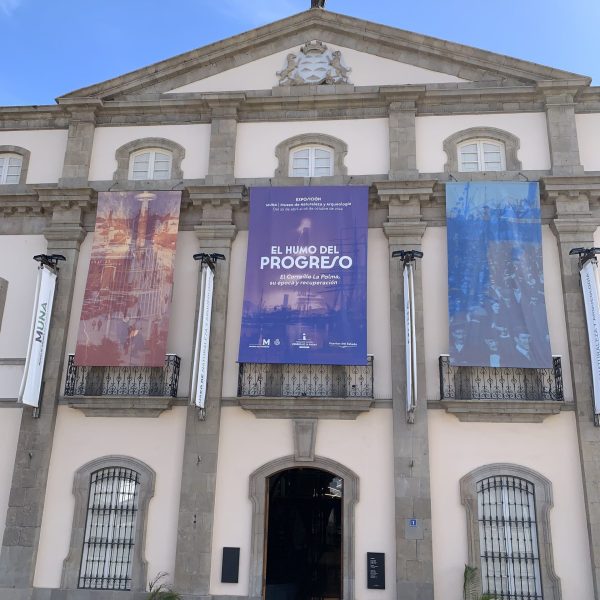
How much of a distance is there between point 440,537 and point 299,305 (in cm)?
597

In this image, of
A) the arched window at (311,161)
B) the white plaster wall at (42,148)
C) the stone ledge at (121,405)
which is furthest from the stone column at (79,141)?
the stone ledge at (121,405)

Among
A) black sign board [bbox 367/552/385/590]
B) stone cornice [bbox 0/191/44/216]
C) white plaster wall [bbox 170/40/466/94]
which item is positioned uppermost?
white plaster wall [bbox 170/40/466/94]

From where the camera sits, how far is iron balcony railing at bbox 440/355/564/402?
1493 cm

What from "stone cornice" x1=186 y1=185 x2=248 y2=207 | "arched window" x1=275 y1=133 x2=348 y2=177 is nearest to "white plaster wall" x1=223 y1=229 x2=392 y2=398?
"stone cornice" x1=186 y1=185 x2=248 y2=207

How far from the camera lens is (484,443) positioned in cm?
1480

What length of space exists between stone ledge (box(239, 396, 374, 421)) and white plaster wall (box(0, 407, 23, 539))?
5.45m

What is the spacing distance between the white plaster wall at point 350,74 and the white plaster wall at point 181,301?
4593 mm

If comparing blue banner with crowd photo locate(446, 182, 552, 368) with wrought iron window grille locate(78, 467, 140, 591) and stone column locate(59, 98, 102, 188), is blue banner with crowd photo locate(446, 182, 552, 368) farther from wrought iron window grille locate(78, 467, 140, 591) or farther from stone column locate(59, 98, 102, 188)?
stone column locate(59, 98, 102, 188)

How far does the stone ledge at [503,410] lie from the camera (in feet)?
48.0

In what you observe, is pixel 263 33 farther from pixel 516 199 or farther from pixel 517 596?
pixel 517 596

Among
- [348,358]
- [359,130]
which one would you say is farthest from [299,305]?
[359,130]

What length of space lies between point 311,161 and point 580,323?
7.68 m

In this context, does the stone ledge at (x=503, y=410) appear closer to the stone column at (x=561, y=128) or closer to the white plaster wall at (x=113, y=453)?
the stone column at (x=561, y=128)

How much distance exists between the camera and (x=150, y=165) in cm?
1820
